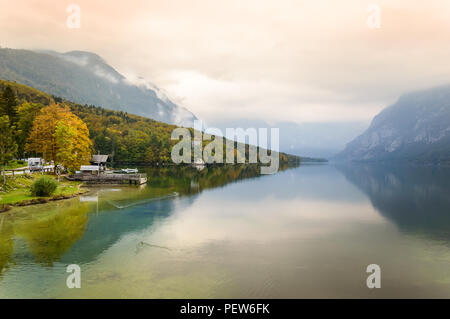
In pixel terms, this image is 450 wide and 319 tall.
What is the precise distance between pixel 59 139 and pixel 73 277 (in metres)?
56.5

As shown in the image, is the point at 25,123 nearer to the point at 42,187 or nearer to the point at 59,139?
the point at 59,139

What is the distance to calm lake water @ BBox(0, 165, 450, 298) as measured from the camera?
72.7 ft

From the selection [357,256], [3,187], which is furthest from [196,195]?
[357,256]

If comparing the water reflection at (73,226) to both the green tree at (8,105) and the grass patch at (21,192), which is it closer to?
the grass patch at (21,192)

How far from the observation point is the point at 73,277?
23219 mm

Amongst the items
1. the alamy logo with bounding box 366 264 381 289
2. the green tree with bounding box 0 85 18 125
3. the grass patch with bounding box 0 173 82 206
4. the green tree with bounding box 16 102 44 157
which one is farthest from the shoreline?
the alamy logo with bounding box 366 264 381 289

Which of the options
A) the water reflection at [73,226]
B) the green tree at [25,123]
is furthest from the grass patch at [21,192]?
the green tree at [25,123]

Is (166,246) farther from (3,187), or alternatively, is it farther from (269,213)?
(3,187)

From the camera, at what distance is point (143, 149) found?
186500 millimetres

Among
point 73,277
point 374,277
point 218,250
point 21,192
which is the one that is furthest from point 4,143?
point 374,277

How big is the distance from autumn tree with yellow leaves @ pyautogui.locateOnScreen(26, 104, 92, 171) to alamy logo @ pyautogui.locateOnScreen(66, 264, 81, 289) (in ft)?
175

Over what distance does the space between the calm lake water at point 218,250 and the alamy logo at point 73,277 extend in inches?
14.8

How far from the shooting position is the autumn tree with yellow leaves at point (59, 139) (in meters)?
72.1
